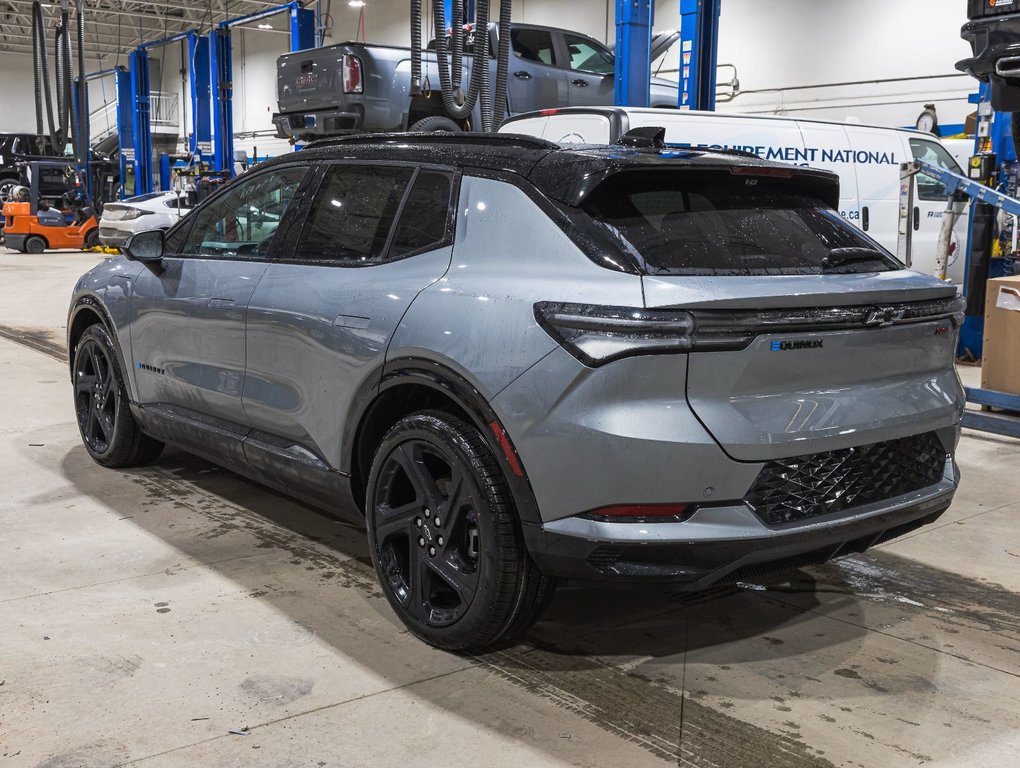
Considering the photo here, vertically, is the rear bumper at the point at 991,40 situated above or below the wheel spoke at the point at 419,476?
above

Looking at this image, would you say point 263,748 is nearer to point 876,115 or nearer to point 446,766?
point 446,766

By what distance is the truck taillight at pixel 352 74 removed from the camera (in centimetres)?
1097

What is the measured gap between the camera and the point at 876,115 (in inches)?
745

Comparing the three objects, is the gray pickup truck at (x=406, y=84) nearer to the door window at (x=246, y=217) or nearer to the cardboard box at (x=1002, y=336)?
the cardboard box at (x=1002, y=336)

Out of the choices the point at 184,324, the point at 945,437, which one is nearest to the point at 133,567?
the point at 184,324

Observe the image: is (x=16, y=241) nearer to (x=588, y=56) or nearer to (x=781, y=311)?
(x=588, y=56)

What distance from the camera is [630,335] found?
261 centimetres

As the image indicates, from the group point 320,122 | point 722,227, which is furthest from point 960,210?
point 320,122

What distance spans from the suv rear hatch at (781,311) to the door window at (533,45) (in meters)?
9.18

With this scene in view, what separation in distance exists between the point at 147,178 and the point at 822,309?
24.5 m

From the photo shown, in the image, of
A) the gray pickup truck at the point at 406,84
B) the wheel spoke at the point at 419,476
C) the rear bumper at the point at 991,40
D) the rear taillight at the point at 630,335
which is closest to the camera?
the rear taillight at the point at 630,335

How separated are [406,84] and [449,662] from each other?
910cm

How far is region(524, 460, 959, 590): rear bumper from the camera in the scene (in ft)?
8.77

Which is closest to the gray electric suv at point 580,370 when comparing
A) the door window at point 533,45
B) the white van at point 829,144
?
the white van at point 829,144
